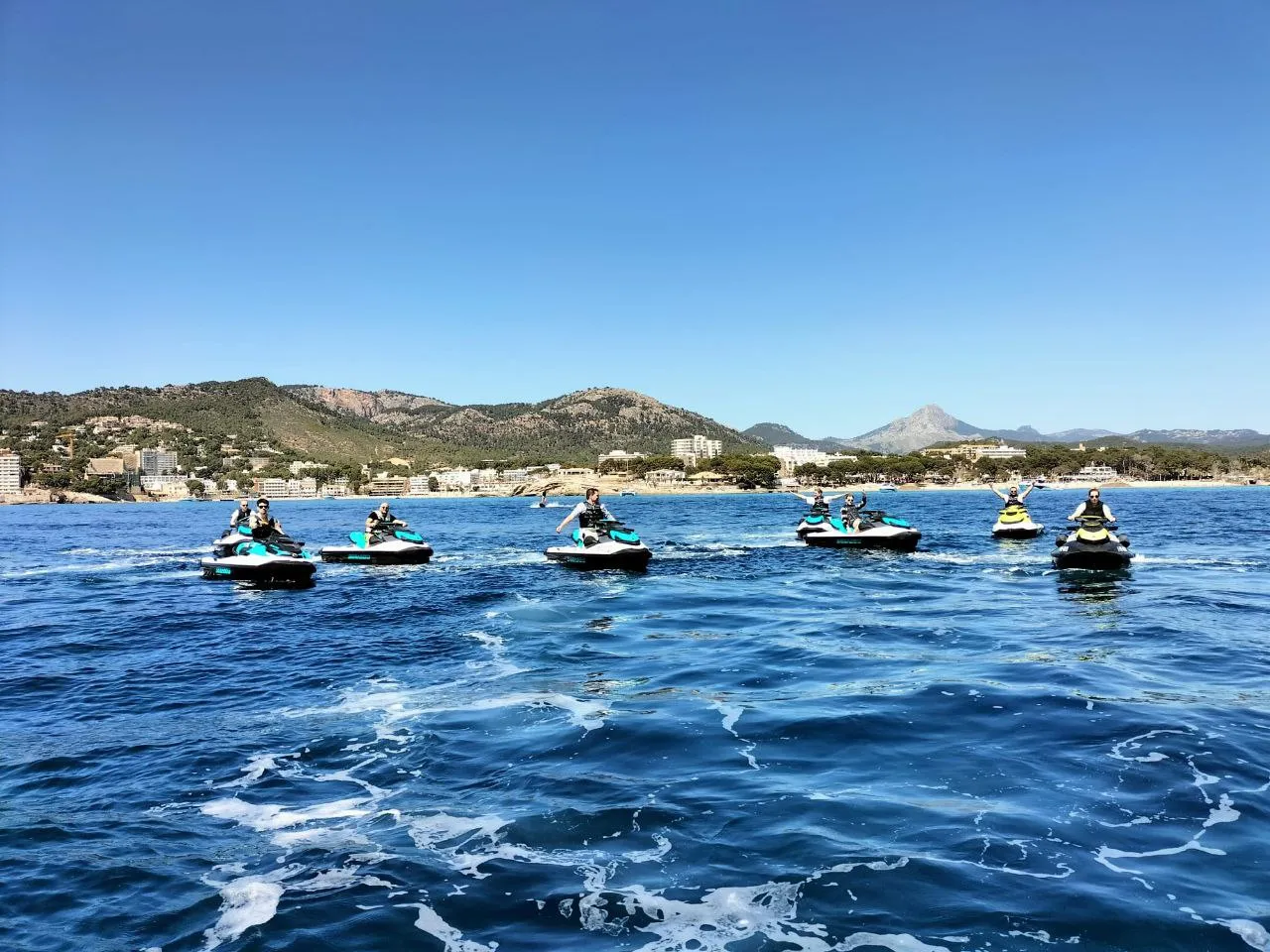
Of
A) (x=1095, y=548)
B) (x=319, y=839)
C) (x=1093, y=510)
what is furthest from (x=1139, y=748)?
(x=1093, y=510)

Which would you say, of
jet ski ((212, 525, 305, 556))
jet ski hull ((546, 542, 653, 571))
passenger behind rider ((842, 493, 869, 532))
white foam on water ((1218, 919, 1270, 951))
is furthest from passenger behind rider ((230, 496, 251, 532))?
white foam on water ((1218, 919, 1270, 951))

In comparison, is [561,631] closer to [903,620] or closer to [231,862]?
[903,620]

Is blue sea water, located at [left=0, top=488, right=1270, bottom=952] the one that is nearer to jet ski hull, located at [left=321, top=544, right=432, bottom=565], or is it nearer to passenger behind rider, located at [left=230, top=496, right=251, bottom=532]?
passenger behind rider, located at [left=230, top=496, right=251, bottom=532]

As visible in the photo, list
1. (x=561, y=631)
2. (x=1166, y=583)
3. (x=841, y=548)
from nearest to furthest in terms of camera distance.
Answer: (x=561, y=631) < (x=1166, y=583) < (x=841, y=548)

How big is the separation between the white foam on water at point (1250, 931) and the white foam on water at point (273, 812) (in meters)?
7.19

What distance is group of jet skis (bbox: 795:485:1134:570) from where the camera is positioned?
27172 mm

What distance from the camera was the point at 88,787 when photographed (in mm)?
8844

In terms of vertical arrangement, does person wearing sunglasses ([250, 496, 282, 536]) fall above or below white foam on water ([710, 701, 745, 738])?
above

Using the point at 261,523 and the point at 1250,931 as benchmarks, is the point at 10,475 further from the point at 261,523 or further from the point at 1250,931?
the point at 1250,931

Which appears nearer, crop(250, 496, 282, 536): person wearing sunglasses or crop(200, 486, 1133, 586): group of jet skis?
crop(200, 486, 1133, 586): group of jet skis

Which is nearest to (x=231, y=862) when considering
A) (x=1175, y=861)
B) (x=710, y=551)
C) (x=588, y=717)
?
(x=588, y=717)

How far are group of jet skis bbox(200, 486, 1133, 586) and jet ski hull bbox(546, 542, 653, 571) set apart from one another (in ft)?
0.12

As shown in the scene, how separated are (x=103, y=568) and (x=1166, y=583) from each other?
136 ft

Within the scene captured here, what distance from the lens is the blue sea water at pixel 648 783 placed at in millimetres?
5898
